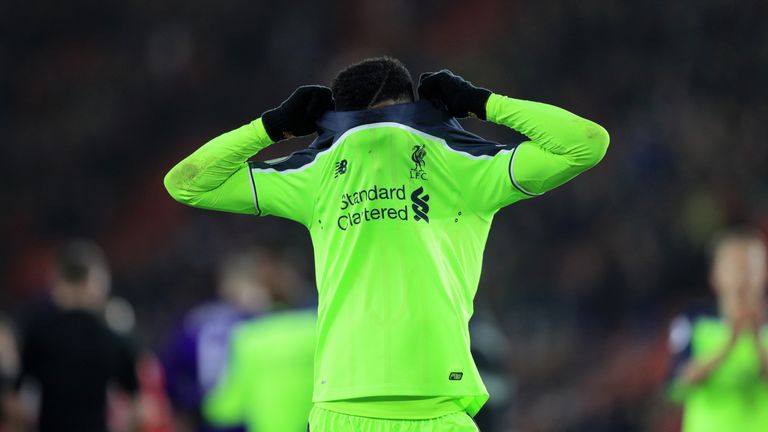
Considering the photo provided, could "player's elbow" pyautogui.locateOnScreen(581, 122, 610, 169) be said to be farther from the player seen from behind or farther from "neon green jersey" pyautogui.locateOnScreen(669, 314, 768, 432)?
"neon green jersey" pyautogui.locateOnScreen(669, 314, 768, 432)

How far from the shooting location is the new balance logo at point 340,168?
4.36 m

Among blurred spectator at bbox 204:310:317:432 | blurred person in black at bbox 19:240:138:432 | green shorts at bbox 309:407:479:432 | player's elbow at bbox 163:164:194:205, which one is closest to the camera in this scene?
green shorts at bbox 309:407:479:432

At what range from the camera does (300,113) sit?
4516 mm

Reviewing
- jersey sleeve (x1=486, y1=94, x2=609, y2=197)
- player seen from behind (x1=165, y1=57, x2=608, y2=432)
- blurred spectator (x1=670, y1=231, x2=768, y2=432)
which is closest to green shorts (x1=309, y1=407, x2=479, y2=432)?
player seen from behind (x1=165, y1=57, x2=608, y2=432)

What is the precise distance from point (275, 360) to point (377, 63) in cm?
358

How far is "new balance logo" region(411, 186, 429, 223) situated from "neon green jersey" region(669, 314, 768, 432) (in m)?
2.66

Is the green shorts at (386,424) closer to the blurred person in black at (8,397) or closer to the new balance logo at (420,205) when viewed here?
the new balance logo at (420,205)

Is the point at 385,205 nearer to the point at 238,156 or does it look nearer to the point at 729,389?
the point at 238,156

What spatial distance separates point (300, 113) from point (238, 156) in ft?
0.93

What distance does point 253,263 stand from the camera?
8281mm

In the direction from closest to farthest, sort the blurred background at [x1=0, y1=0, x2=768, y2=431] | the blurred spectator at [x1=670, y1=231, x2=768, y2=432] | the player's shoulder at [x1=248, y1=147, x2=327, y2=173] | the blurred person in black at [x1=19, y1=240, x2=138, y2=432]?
the player's shoulder at [x1=248, y1=147, x2=327, y2=173] → the blurred spectator at [x1=670, y1=231, x2=768, y2=432] → the blurred person in black at [x1=19, y1=240, x2=138, y2=432] → the blurred background at [x1=0, y1=0, x2=768, y2=431]

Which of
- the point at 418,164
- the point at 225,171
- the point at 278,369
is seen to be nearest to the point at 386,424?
the point at 418,164

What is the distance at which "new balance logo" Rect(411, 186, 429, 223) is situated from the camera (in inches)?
169

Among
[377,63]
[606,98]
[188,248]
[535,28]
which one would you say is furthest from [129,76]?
[377,63]
